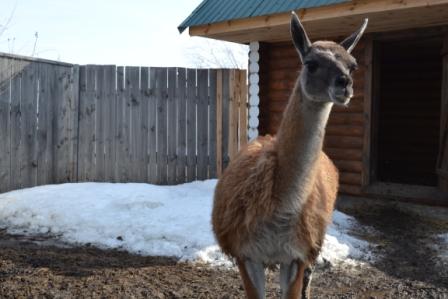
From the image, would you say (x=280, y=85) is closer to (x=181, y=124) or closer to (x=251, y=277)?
(x=181, y=124)

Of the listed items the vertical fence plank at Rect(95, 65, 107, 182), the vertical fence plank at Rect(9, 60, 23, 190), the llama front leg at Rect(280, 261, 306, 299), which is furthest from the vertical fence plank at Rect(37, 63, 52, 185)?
the llama front leg at Rect(280, 261, 306, 299)

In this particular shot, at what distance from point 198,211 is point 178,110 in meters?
2.98

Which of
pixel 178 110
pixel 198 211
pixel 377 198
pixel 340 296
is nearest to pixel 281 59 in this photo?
pixel 178 110

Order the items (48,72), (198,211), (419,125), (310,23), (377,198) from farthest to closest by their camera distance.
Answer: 1. (419,125)
2. (48,72)
3. (377,198)
4. (310,23)
5. (198,211)

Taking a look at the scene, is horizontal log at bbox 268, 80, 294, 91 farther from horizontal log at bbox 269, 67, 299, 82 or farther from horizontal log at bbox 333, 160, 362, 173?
horizontal log at bbox 333, 160, 362, 173

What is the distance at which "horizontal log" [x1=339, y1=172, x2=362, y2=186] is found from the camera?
26.4 ft

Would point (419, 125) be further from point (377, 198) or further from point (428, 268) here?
point (428, 268)

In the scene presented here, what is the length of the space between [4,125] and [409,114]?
31.6 ft

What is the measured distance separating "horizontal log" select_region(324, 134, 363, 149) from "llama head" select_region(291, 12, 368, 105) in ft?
17.0

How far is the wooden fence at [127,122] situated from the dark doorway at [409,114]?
4.55 metres

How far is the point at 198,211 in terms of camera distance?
6727 millimetres

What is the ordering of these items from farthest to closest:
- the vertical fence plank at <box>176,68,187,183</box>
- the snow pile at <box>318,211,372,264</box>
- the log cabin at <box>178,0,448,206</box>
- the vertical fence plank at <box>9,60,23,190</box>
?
the vertical fence plank at <box>176,68,187,183</box> → the vertical fence plank at <box>9,60,23,190</box> → the log cabin at <box>178,0,448,206</box> → the snow pile at <box>318,211,372,264</box>

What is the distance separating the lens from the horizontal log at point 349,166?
803 centimetres

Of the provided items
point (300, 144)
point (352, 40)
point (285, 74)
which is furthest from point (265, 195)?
point (285, 74)
